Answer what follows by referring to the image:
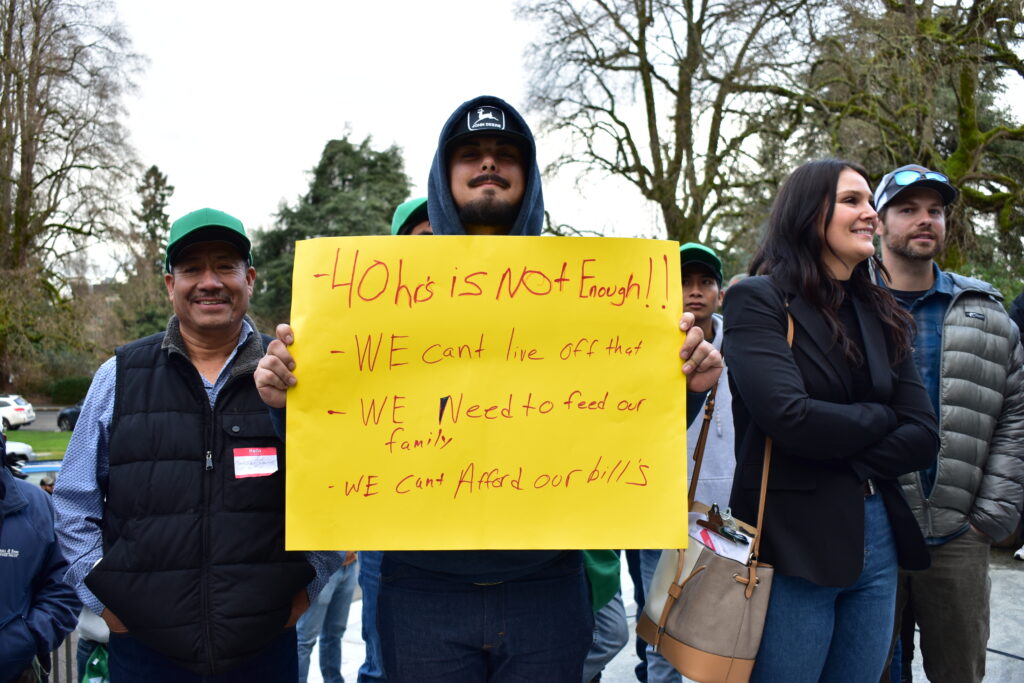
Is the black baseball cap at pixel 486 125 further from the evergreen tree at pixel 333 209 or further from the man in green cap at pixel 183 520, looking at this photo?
the evergreen tree at pixel 333 209

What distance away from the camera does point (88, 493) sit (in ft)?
Result: 6.68

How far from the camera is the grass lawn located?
16.3 m

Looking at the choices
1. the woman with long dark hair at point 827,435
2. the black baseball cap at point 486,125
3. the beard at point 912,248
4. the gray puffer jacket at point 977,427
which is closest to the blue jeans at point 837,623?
the woman with long dark hair at point 827,435

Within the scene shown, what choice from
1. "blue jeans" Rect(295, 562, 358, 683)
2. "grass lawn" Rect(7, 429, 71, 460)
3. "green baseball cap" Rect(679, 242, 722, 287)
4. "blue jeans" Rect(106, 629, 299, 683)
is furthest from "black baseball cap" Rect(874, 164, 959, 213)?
"grass lawn" Rect(7, 429, 71, 460)

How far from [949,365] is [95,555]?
2.74 metres

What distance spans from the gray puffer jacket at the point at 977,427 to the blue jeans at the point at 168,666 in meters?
2.09

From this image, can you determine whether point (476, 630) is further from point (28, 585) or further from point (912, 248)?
point (912, 248)

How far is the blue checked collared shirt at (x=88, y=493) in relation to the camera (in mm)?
1990

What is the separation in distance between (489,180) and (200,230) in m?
0.92

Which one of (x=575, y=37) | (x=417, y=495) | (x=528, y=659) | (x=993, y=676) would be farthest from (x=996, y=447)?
(x=575, y=37)

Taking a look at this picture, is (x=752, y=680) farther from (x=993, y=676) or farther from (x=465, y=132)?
(x=993, y=676)

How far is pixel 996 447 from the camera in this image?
2641 mm

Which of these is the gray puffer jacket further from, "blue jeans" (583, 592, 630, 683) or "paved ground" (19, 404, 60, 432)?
"paved ground" (19, 404, 60, 432)

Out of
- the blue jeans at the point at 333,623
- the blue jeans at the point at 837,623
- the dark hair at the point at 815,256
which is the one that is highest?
the dark hair at the point at 815,256
